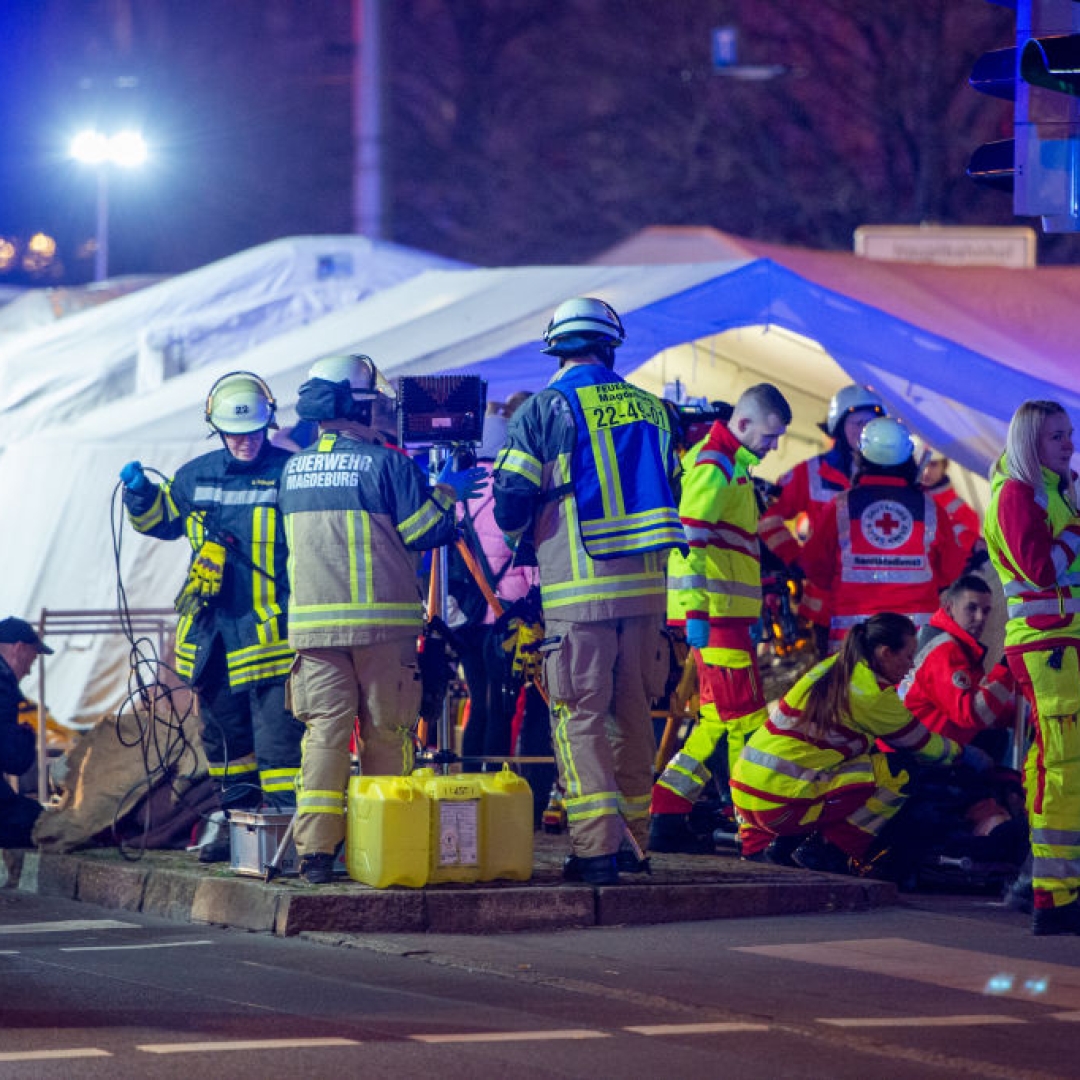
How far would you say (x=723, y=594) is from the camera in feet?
36.1

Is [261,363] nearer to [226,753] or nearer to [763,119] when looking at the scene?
[226,753]

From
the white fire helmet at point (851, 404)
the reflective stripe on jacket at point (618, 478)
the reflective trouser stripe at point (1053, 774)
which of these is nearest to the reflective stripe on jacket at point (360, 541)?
the reflective stripe on jacket at point (618, 478)

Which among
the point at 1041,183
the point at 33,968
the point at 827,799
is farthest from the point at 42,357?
the point at 1041,183

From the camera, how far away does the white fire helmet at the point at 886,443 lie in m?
11.5

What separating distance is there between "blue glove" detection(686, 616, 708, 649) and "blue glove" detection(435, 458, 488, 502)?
41.9 inches

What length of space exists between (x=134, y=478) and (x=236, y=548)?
0.51 m

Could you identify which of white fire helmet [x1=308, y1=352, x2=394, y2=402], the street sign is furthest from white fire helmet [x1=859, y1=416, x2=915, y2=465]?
the street sign

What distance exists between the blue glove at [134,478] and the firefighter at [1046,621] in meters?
3.46

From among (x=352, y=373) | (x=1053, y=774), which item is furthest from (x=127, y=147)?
(x=1053, y=774)

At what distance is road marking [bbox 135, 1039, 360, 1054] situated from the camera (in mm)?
6686

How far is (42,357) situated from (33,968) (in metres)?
13.4

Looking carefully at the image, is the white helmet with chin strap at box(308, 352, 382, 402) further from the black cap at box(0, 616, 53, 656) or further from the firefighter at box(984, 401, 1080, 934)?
the black cap at box(0, 616, 53, 656)

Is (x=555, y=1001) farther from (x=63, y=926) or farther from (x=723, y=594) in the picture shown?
(x=723, y=594)

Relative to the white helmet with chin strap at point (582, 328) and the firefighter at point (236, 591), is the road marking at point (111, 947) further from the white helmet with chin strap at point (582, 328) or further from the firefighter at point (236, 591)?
the white helmet with chin strap at point (582, 328)
